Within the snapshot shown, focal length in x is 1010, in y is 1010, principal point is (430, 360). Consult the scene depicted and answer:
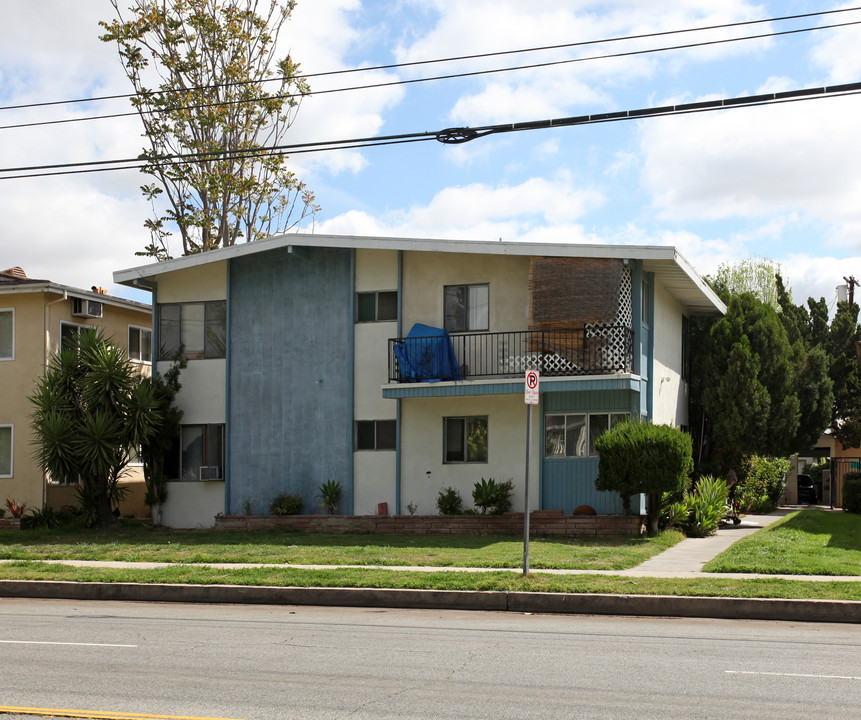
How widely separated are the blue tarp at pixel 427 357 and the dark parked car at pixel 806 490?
63.7 feet

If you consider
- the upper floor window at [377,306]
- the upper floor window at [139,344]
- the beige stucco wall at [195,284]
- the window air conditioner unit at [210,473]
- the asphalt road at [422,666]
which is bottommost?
the asphalt road at [422,666]

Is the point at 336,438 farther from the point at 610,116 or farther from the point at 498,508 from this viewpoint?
the point at 610,116

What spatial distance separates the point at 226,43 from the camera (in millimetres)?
33656

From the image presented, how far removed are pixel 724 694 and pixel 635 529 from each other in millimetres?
13075

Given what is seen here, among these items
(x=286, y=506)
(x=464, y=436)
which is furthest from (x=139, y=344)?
(x=464, y=436)

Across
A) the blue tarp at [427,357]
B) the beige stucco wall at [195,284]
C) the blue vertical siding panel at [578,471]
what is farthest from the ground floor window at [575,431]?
the beige stucco wall at [195,284]

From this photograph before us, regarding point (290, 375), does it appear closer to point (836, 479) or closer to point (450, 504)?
point (450, 504)

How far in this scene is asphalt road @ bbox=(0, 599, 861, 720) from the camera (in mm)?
7461

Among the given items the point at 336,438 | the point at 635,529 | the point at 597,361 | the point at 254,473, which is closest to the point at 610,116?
the point at 597,361

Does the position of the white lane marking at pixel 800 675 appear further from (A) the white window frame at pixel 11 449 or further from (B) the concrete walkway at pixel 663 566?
(A) the white window frame at pixel 11 449

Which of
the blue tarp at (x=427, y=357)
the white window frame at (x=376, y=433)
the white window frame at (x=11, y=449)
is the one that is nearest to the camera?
the blue tarp at (x=427, y=357)

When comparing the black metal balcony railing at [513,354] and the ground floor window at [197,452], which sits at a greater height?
the black metal balcony railing at [513,354]

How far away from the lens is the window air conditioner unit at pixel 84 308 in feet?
89.3

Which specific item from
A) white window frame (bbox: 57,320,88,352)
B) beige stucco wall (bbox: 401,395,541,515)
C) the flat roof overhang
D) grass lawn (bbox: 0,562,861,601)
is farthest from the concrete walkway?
white window frame (bbox: 57,320,88,352)
